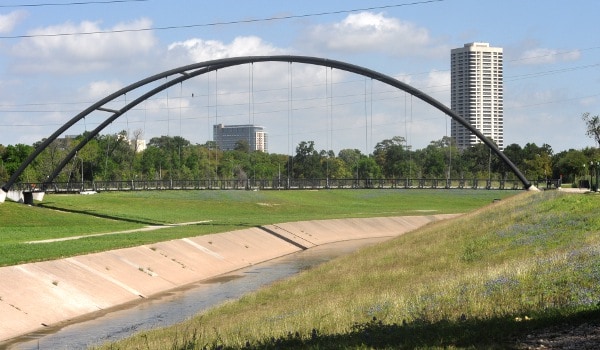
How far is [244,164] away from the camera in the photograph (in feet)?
554

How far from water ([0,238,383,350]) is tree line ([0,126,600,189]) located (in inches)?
2929

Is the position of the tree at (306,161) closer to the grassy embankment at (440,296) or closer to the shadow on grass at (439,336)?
the grassy embankment at (440,296)

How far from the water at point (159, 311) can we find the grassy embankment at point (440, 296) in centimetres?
259

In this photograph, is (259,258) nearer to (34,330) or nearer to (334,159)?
(34,330)

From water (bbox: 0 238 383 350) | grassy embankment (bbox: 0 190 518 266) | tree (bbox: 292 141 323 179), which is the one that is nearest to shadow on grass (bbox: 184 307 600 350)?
water (bbox: 0 238 383 350)

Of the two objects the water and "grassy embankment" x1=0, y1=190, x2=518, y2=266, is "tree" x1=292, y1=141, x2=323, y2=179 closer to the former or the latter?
"grassy embankment" x1=0, y1=190, x2=518, y2=266

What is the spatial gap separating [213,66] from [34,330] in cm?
5201

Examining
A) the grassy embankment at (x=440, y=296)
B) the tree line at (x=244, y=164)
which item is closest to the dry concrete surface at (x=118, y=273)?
the grassy embankment at (x=440, y=296)

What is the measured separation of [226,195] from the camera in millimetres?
128250

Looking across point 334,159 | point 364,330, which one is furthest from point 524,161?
point 364,330

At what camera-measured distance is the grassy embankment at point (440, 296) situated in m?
15.3

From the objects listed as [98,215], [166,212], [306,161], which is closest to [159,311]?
[98,215]

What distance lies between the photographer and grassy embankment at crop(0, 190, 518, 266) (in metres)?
55.4

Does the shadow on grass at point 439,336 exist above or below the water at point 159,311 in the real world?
above
